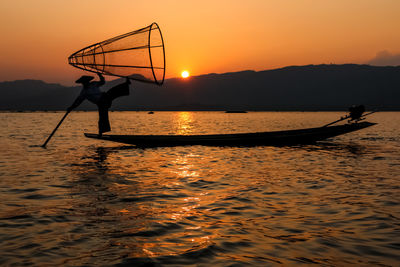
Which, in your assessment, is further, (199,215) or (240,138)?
(240,138)

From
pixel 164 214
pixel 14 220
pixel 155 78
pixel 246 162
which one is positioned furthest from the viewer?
pixel 246 162

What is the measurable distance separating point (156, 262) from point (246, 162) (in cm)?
1247

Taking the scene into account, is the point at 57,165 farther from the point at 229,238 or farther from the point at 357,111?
the point at 357,111

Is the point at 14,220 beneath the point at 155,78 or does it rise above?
A: beneath

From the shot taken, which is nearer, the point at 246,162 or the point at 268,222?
the point at 268,222

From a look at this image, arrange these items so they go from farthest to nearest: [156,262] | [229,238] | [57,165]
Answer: [57,165]
[229,238]
[156,262]

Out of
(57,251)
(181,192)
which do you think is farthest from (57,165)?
(57,251)

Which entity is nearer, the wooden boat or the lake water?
the lake water

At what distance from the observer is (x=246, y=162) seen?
58.2 feet

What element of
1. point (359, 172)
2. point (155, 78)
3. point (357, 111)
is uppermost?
point (155, 78)

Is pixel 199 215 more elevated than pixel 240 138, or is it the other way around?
pixel 240 138

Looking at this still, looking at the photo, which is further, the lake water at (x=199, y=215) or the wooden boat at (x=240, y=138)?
the wooden boat at (x=240, y=138)

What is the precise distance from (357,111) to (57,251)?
2516 centimetres

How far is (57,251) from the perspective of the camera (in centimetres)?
601
